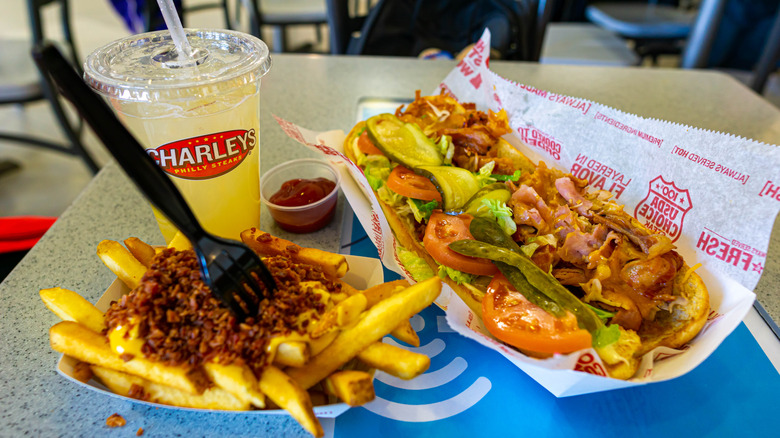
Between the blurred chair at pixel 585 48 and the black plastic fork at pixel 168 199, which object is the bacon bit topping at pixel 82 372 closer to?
the black plastic fork at pixel 168 199

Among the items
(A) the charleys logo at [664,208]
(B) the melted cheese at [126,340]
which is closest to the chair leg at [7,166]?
(B) the melted cheese at [126,340]

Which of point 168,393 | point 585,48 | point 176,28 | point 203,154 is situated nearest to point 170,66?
point 176,28

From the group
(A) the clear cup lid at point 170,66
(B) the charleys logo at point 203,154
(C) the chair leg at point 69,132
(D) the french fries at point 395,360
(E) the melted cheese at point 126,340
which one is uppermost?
(A) the clear cup lid at point 170,66

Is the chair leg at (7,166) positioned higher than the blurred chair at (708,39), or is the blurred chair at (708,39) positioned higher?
the blurred chair at (708,39)

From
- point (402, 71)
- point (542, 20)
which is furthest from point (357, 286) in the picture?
point (542, 20)

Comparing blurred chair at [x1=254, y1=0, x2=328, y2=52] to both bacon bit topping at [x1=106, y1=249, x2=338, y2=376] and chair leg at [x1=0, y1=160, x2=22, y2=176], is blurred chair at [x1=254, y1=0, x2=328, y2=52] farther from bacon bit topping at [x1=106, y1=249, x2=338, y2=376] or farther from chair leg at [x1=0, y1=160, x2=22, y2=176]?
bacon bit topping at [x1=106, y1=249, x2=338, y2=376]

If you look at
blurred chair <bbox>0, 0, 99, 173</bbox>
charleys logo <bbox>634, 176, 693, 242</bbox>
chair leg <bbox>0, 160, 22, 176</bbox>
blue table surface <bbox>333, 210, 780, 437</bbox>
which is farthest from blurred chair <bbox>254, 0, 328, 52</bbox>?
blue table surface <bbox>333, 210, 780, 437</bbox>

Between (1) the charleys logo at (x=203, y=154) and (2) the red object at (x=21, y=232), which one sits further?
(2) the red object at (x=21, y=232)

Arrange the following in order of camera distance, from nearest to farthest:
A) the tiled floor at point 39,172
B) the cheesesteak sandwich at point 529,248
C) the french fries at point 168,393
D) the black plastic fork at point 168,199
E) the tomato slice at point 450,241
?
the black plastic fork at point 168,199
the french fries at point 168,393
the cheesesteak sandwich at point 529,248
the tomato slice at point 450,241
the tiled floor at point 39,172
